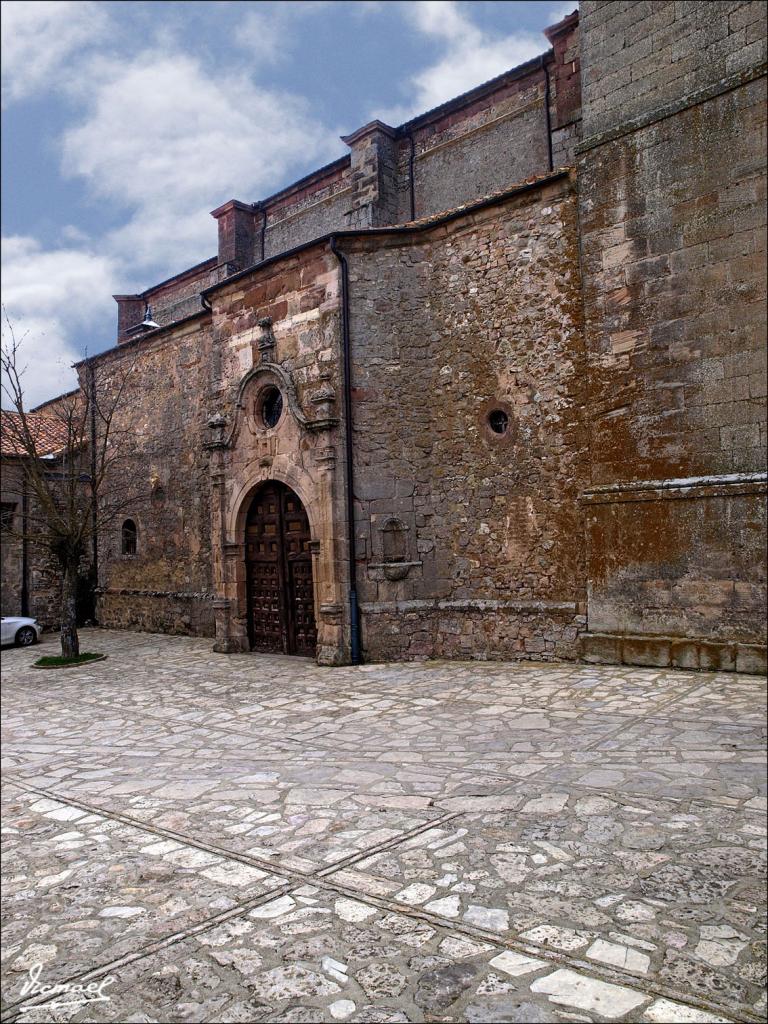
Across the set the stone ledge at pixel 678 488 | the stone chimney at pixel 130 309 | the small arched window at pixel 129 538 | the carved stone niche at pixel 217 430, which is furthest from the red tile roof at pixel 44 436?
the stone ledge at pixel 678 488

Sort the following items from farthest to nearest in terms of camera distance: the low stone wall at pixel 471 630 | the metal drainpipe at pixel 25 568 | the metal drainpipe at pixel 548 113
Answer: the metal drainpipe at pixel 25 568, the metal drainpipe at pixel 548 113, the low stone wall at pixel 471 630

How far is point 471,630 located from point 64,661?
6611 millimetres

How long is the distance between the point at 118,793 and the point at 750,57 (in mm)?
9019

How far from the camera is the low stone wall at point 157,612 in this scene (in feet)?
46.4

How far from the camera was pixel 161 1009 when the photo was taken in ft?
8.12

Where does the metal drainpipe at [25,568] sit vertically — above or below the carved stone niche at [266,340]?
below

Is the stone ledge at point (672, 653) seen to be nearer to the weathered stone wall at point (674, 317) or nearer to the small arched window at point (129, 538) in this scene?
the weathered stone wall at point (674, 317)

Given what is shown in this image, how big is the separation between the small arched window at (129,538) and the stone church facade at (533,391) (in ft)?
8.18

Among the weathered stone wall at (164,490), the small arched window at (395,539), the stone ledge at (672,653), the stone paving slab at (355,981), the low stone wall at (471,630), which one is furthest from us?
the weathered stone wall at (164,490)

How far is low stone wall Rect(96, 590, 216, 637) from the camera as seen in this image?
1415cm

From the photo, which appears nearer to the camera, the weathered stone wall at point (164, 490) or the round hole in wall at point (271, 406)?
the round hole in wall at point (271, 406)

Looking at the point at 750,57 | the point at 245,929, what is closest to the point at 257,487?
the point at 750,57

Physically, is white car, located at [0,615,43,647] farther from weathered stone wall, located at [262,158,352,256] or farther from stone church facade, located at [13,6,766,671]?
weathered stone wall, located at [262,158,352,256]

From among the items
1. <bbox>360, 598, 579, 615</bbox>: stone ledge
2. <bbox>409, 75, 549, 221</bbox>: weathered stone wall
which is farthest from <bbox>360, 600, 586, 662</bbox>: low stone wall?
<bbox>409, 75, 549, 221</bbox>: weathered stone wall
